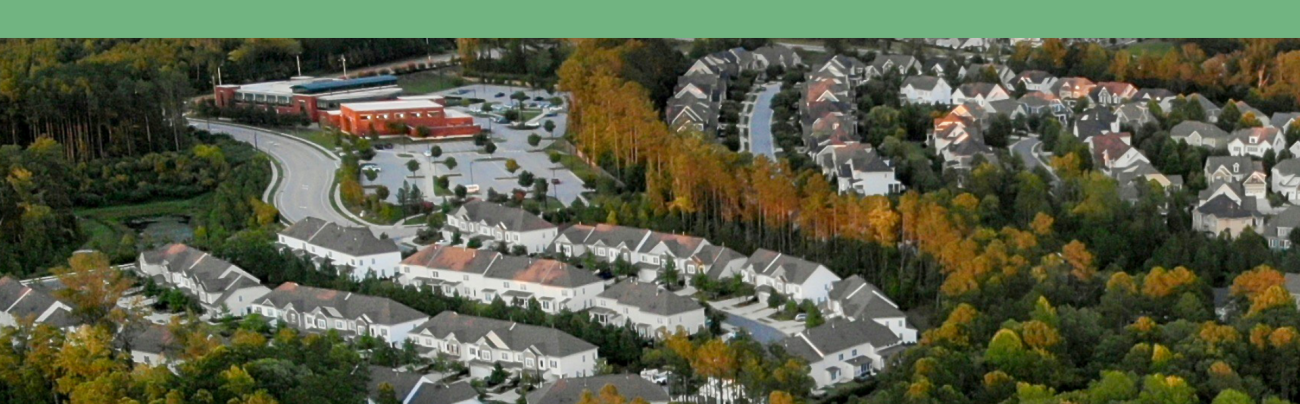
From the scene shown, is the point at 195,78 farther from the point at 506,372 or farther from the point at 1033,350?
the point at 1033,350

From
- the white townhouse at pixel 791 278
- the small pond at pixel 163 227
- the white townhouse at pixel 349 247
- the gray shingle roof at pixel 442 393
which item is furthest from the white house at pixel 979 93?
the gray shingle roof at pixel 442 393

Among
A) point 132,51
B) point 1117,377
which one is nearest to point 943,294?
point 1117,377

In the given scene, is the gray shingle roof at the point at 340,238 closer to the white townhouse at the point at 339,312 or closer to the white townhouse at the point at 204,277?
the white townhouse at the point at 204,277

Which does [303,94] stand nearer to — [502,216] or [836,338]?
[502,216]

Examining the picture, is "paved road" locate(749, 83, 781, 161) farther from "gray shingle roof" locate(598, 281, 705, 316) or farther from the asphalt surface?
"gray shingle roof" locate(598, 281, 705, 316)

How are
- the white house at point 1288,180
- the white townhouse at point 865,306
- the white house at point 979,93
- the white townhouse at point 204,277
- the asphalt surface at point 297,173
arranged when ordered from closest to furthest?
the white townhouse at point 865,306
the white townhouse at point 204,277
the white house at point 1288,180
the asphalt surface at point 297,173
the white house at point 979,93

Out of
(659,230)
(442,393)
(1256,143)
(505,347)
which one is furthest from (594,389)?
(1256,143)
